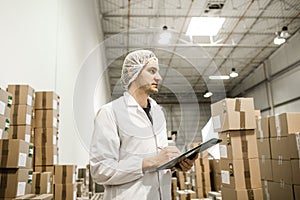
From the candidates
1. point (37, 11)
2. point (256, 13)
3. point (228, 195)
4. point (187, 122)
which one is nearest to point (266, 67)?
point (256, 13)

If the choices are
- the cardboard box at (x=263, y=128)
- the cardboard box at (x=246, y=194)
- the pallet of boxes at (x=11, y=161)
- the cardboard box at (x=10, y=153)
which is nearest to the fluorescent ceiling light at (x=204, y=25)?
the cardboard box at (x=263, y=128)

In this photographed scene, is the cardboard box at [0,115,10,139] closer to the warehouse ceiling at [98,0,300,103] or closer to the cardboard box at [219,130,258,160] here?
the warehouse ceiling at [98,0,300,103]

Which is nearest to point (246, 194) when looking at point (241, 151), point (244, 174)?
point (244, 174)

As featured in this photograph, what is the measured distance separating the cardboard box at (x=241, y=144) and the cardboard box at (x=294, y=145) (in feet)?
1.19

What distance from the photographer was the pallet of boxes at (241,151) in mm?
3213

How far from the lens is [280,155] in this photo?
133 inches

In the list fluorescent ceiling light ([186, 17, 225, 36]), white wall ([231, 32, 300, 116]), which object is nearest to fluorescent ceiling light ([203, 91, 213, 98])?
→ fluorescent ceiling light ([186, 17, 225, 36])

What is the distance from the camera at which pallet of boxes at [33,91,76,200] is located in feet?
8.19

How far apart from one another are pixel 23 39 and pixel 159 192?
2.10 m

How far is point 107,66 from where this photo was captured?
115 centimetres

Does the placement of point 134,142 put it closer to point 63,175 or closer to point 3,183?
point 3,183

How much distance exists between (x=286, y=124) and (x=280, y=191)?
2.56ft

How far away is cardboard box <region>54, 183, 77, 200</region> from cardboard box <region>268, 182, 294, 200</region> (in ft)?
7.52

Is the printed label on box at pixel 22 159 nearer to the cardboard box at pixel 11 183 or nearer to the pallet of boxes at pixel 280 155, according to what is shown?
the cardboard box at pixel 11 183
